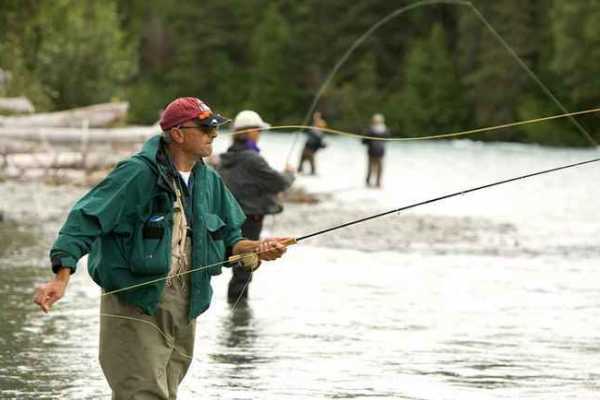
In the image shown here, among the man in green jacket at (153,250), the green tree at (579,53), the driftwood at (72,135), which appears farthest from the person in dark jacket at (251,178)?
the green tree at (579,53)

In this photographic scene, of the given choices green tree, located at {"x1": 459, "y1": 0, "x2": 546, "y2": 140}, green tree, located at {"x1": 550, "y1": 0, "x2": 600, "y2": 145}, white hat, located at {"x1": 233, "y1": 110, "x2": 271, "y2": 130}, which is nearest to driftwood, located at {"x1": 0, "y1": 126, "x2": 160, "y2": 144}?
white hat, located at {"x1": 233, "y1": 110, "x2": 271, "y2": 130}

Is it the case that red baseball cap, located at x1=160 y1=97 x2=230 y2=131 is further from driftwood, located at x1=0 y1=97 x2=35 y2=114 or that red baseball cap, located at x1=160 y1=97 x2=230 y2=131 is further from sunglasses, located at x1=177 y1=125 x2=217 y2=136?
driftwood, located at x1=0 y1=97 x2=35 y2=114

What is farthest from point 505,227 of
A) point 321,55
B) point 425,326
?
point 321,55

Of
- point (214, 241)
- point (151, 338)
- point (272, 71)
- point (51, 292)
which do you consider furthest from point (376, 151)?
point (272, 71)

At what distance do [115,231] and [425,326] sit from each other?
6.02 meters

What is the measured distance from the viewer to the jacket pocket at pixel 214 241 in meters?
6.80

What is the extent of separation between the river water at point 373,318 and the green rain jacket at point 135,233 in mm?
2511

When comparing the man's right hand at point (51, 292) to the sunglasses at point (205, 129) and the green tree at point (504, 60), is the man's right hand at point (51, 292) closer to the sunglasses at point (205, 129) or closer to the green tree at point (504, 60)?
the sunglasses at point (205, 129)

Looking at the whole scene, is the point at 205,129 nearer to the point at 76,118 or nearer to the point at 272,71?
the point at 76,118

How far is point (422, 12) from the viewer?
105000mm

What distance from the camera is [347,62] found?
107m

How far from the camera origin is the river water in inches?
380

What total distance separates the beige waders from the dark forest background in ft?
139

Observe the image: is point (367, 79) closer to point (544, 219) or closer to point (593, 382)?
point (544, 219)
